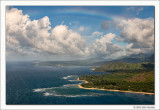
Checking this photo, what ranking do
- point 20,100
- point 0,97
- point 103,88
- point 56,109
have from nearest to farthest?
point 56,109, point 0,97, point 20,100, point 103,88

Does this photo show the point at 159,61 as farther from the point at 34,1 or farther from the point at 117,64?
the point at 117,64

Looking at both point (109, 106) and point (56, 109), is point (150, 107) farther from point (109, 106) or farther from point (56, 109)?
point (56, 109)

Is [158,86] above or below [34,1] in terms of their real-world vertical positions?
below

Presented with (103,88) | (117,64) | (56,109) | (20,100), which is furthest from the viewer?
(117,64)

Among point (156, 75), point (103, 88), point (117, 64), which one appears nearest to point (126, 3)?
point (156, 75)

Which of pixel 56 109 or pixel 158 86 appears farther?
pixel 158 86

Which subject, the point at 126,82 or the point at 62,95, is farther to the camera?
the point at 126,82

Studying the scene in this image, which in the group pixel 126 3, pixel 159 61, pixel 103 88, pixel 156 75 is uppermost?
pixel 126 3

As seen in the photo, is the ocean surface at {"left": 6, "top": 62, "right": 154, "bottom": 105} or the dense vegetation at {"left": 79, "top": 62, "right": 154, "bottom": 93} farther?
the dense vegetation at {"left": 79, "top": 62, "right": 154, "bottom": 93}

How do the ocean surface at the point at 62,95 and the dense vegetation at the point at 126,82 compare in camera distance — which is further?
the dense vegetation at the point at 126,82

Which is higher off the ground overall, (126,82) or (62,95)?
(126,82)
